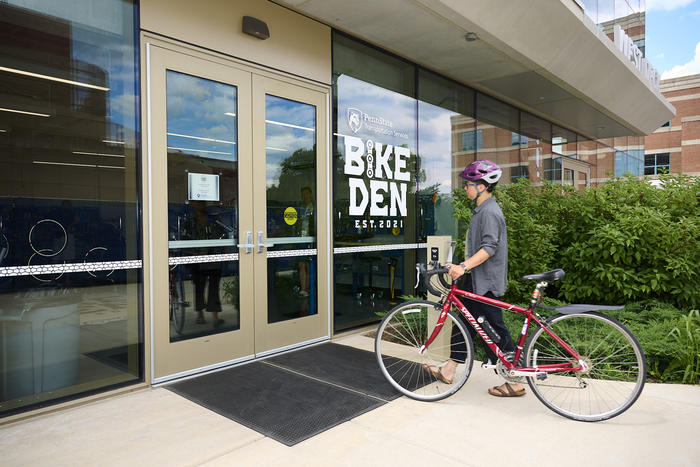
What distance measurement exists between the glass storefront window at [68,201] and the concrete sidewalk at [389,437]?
387 millimetres

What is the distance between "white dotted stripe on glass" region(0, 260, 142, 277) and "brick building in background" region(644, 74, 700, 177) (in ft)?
117

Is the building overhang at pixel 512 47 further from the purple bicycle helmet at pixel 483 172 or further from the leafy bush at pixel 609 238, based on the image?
the purple bicycle helmet at pixel 483 172

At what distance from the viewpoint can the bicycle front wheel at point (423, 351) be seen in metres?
3.55

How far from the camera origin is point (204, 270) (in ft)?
14.1

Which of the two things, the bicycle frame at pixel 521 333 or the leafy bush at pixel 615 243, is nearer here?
the bicycle frame at pixel 521 333

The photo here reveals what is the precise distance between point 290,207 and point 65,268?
2.29 meters

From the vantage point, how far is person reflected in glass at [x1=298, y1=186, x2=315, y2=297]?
5.22 m

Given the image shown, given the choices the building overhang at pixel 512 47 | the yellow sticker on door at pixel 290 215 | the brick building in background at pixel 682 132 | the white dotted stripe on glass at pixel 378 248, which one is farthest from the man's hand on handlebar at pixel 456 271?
the brick building in background at pixel 682 132

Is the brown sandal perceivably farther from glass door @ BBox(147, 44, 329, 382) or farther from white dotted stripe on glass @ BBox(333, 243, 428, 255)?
white dotted stripe on glass @ BBox(333, 243, 428, 255)

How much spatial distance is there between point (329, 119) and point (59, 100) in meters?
2.88

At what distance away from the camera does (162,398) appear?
362cm

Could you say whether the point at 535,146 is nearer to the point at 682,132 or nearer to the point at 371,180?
the point at 371,180

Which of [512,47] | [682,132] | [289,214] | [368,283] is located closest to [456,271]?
[289,214]

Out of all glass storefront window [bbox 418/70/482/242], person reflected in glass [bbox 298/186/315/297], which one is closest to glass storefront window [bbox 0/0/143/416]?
person reflected in glass [bbox 298/186/315/297]
